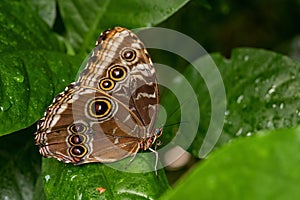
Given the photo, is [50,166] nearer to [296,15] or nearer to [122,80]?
[122,80]

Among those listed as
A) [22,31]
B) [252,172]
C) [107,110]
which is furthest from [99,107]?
[252,172]

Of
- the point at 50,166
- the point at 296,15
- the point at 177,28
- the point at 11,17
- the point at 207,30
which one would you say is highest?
the point at 11,17

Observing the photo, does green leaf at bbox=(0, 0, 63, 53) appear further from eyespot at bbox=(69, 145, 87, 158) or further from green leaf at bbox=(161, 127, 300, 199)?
green leaf at bbox=(161, 127, 300, 199)

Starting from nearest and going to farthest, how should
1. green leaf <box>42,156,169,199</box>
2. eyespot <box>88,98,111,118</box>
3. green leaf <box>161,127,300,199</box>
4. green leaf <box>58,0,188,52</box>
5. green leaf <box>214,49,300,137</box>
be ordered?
green leaf <box>161,127,300,199</box> < green leaf <box>42,156,169,199</box> < eyespot <box>88,98,111,118</box> < green leaf <box>214,49,300,137</box> < green leaf <box>58,0,188,52</box>

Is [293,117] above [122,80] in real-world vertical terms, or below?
below

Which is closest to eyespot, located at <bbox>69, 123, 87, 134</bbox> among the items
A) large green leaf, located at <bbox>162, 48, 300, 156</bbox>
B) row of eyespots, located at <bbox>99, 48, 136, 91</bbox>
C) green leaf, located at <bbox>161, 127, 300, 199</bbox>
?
row of eyespots, located at <bbox>99, 48, 136, 91</bbox>

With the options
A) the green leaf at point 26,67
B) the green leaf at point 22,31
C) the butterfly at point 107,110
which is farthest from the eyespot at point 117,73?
the green leaf at point 22,31

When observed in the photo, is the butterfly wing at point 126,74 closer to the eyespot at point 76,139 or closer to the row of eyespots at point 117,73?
the row of eyespots at point 117,73

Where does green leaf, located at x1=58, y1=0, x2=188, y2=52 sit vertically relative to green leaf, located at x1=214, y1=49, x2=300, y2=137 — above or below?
above

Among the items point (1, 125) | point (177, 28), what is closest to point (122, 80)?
point (1, 125)

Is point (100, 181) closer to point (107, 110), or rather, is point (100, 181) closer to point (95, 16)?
point (107, 110)
